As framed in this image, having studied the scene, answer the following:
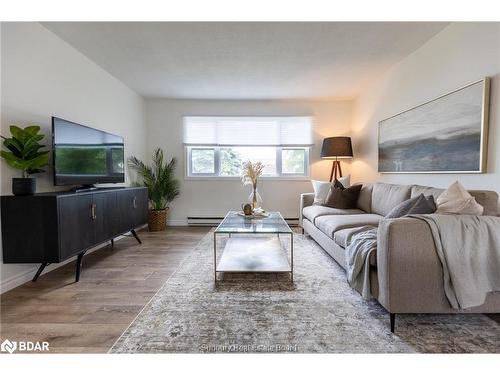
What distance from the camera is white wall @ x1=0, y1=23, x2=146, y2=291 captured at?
2082mm

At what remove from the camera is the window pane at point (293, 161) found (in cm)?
481

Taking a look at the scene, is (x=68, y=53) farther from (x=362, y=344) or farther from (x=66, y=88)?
(x=362, y=344)

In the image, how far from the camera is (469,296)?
142cm

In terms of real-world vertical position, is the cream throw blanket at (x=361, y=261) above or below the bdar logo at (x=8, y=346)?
above

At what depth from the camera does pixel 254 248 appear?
291cm

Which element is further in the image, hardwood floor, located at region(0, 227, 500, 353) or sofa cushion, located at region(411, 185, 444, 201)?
sofa cushion, located at region(411, 185, 444, 201)

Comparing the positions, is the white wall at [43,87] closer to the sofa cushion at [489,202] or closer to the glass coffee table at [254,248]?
the glass coffee table at [254,248]

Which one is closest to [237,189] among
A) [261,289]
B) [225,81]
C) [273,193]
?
[273,193]

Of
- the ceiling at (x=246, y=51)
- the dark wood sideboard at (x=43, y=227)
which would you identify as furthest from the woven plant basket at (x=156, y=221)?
the ceiling at (x=246, y=51)

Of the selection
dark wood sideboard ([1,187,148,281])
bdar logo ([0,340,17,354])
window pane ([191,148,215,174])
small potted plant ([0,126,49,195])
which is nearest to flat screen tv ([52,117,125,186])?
small potted plant ([0,126,49,195])

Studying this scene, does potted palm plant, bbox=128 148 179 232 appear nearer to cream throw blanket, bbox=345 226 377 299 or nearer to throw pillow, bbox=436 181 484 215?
cream throw blanket, bbox=345 226 377 299

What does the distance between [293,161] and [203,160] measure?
1757 millimetres

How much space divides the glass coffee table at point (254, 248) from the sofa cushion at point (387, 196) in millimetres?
1218

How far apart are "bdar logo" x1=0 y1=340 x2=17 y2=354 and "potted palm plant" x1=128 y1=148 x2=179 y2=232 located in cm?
283
